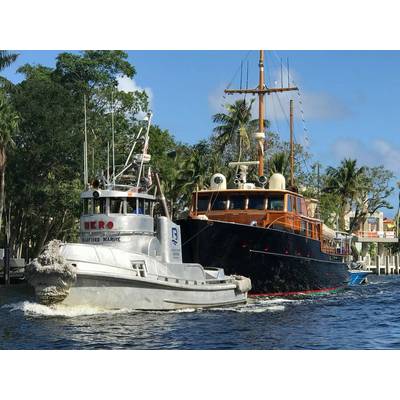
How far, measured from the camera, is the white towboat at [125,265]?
70.4 ft

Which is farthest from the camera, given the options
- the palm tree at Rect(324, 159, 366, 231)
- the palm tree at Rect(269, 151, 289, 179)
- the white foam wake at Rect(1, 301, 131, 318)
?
the palm tree at Rect(324, 159, 366, 231)

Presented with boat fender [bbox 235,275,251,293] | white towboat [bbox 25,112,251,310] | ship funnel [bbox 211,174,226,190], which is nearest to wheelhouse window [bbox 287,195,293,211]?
ship funnel [bbox 211,174,226,190]

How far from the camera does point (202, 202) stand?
3312 centimetres

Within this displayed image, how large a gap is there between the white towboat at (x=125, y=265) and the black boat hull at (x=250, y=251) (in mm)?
2596

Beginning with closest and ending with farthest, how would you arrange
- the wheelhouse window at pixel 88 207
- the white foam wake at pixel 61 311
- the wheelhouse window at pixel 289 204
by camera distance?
the white foam wake at pixel 61 311 → the wheelhouse window at pixel 88 207 → the wheelhouse window at pixel 289 204

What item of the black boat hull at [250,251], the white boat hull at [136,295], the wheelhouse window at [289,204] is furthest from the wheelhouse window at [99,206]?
the wheelhouse window at [289,204]

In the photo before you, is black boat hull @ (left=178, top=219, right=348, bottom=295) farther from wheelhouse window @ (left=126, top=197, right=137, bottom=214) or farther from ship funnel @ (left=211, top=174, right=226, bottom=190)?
wheelhouse window @ (left=126, top=197, right=137, bottom=214)

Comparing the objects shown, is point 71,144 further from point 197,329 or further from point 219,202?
point 197,329

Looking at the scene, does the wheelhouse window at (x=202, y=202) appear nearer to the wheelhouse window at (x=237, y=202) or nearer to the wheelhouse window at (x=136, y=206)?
the wheelhouse window at (x=237, y=202)

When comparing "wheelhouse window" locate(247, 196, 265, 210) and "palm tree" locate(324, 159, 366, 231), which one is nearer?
"wheelhouse window" locate(247, 196, 265, 210)

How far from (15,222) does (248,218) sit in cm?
2315

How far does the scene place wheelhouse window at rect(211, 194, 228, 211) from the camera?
32.6m

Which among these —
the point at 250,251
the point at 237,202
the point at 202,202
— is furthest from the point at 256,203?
the point at 250,251

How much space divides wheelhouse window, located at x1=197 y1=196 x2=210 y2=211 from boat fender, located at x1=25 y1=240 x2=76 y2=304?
1205cm
